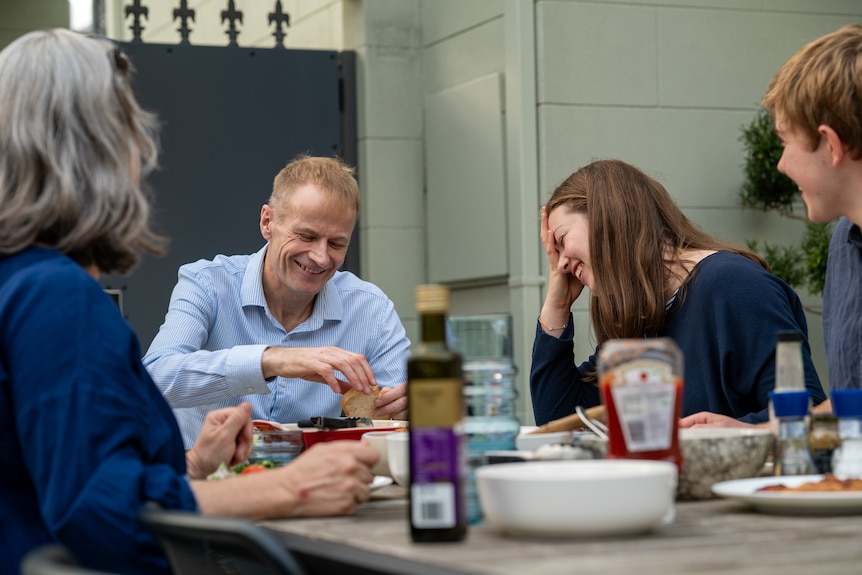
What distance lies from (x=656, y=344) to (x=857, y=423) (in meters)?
0.33

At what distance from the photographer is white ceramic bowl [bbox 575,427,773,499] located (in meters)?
1.60

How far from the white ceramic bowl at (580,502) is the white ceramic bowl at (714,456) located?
281 millimetres

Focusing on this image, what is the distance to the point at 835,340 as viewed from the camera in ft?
8.04

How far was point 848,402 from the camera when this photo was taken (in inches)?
62.7

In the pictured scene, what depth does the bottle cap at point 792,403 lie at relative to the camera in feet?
5.54

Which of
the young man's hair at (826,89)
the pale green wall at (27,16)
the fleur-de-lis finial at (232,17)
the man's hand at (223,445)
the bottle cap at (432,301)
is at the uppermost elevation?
the pale green wall at (27,16)

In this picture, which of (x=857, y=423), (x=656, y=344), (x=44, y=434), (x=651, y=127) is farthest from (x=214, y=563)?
(x=651, y=127)

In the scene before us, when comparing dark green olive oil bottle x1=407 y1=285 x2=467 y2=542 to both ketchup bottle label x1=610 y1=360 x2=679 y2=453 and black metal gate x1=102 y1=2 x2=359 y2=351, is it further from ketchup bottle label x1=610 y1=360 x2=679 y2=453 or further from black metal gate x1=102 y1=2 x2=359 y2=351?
black metal gate x1=102 y1=2 x2=359 y2=351

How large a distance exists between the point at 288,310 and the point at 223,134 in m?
2.24

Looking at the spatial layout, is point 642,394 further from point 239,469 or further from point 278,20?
point 278,20

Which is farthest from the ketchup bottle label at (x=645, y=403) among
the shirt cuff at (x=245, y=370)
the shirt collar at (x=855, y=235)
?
the shirt cuff at (x=245, y=370)

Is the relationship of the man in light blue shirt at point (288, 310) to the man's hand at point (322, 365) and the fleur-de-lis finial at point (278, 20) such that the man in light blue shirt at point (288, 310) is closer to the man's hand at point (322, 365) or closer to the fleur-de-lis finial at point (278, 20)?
the man's hand at point (322, 365)

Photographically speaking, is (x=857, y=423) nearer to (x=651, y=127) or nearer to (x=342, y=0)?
(x=651, y=127)

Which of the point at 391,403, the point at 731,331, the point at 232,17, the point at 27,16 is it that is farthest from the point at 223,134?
the point at 731,331
